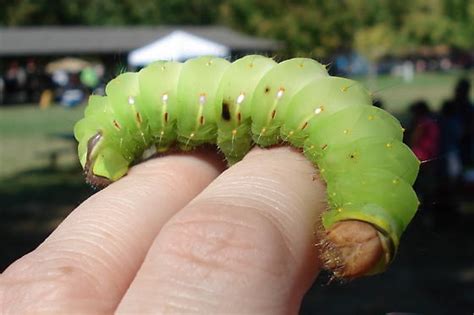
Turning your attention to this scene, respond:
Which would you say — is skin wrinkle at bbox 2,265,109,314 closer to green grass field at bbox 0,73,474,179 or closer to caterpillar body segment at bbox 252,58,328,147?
caterpillar body segment at bbox 252,58,328,147

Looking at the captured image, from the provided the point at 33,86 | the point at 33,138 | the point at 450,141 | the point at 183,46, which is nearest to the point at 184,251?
the point at 450,141

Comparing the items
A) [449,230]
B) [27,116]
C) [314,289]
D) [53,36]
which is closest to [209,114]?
[314,289]

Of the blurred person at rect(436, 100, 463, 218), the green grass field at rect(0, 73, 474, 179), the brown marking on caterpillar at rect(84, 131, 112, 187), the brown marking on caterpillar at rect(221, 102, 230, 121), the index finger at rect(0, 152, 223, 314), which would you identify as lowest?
the green grass field at rect(0, 73, 474, 179)

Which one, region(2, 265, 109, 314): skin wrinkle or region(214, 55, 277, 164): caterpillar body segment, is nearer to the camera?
region(2, 265, 109, 314): skin wrinkle

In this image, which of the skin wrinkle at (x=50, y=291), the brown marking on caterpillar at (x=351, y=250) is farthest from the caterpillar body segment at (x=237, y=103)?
the skin wrinkle at (x=50, y=291)

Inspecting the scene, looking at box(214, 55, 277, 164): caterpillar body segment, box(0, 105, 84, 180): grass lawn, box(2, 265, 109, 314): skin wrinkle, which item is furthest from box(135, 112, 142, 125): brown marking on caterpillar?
box(0, 105, 84, 180): grass lawn

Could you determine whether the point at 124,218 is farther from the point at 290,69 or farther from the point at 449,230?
the point at 449,230

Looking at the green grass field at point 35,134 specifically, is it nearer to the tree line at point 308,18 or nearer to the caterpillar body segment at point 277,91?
the caterpillar body segment at point 277,91
